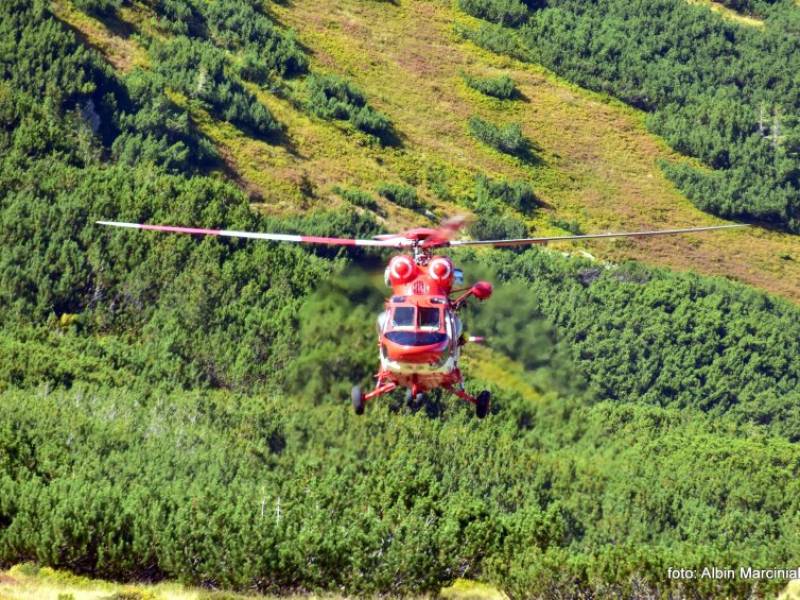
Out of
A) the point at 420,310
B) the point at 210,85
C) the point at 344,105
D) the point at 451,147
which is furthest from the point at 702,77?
the point at 420,310

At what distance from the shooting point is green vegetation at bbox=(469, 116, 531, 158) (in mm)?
144125

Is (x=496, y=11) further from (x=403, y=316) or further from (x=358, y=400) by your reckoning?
(x=403, y=316)

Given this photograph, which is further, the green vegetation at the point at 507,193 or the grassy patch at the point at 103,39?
the green vegetation at the point at 507,193

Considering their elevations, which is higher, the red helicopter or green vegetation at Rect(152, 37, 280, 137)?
the red helicopter

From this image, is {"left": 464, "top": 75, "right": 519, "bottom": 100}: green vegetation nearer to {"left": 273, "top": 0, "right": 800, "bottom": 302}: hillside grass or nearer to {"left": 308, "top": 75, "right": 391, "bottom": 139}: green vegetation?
{"left": 273, "top": 0, "right": 800, "bottom": 302}: hillside grass

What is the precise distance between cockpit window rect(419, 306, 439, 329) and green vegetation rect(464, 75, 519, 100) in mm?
115590

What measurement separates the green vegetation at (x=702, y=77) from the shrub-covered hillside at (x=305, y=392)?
28.3 metres

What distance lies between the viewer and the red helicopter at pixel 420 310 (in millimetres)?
39750

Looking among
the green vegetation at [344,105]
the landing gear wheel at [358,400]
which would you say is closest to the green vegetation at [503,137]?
the green vegetation at [344,105]

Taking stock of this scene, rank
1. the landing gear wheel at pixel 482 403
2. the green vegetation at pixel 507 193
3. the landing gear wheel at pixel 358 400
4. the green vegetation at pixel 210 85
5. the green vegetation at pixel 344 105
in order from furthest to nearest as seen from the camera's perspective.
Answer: the green vegetation at pixel 344 105 < the green vegetation at pixel 507 193 < the green vegetation at pixel 210 85 < the landing gear wheel at pixel 482 403 < the landing gear wheel at pixel 358 400

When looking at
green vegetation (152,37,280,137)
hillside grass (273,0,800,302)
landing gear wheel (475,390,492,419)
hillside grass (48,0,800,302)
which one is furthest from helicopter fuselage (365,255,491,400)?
green vegetation (152,37,280,137)

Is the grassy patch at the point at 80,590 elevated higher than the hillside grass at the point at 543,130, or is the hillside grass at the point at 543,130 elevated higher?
the grassy patch at the point at 80,590

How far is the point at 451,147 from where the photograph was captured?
14188 cm

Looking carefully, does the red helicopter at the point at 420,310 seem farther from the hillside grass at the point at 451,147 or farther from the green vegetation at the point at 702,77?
the green vegetation at the point at 702,77
